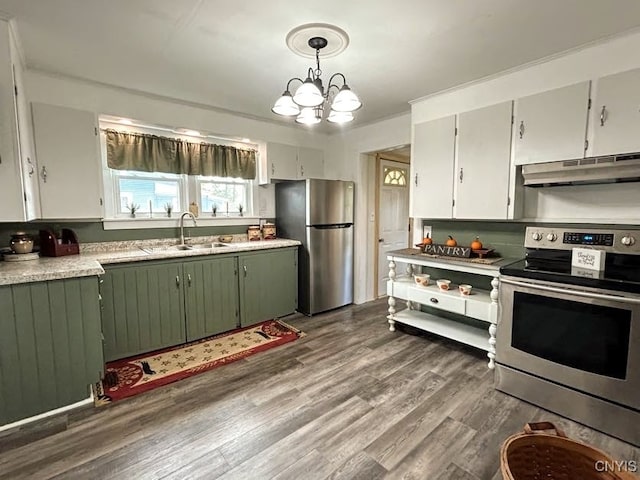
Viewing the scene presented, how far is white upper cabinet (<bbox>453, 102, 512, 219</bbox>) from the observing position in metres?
2.65

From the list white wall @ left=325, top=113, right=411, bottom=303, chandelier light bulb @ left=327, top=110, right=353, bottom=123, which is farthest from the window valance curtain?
chandelier light bulb @ left=327, top=110, right=353, bottom=123

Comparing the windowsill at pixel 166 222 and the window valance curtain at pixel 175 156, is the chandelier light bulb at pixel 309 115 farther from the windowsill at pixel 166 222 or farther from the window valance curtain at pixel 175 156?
the windowsill at pixel 166 222

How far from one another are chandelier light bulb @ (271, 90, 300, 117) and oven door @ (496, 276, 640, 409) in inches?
77.1

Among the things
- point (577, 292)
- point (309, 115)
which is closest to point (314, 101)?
point (309, 115)

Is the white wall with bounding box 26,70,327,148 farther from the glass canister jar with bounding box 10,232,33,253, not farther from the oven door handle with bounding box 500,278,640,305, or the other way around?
the oven door handle with bounding box 500,278,640,305

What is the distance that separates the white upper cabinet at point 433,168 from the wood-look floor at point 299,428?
1488 mm

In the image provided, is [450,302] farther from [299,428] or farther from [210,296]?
[210,296]

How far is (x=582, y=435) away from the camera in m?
1.88

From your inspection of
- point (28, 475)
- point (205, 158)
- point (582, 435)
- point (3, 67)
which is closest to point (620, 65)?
point (582, 435)

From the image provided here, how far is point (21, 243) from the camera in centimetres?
248

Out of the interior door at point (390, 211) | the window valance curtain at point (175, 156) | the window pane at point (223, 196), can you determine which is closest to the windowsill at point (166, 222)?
the window pane at point (223, 196)

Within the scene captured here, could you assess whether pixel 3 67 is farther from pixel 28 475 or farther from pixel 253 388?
pixel 253 388

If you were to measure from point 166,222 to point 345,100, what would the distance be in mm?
2557

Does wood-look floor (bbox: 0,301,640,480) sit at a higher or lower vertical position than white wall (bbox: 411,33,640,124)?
lower
